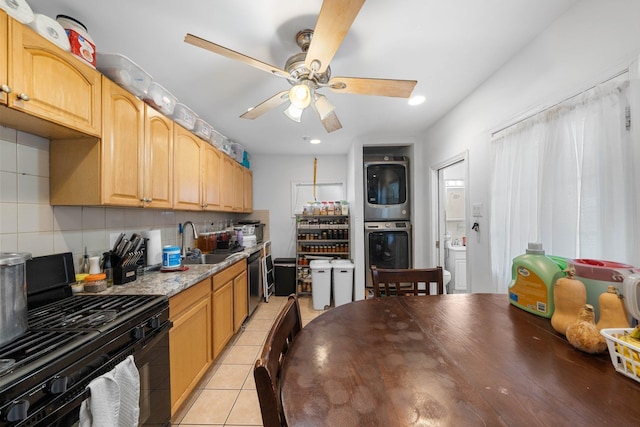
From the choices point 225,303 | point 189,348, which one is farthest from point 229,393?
point 225,303

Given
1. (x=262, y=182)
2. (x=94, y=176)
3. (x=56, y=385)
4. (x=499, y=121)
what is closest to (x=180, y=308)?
(x=56, y=385)

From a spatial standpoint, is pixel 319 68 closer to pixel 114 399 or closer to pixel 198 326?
pixel 114 399

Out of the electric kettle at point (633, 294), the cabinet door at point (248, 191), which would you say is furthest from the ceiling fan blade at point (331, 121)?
the cabinet door at point (248, 191)

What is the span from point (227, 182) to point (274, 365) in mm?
2957

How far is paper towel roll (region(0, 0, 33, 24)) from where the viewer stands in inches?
39.1

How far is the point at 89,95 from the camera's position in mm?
1364

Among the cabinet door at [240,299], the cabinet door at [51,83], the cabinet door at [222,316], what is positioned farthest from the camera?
the cabinet door at [240,299]

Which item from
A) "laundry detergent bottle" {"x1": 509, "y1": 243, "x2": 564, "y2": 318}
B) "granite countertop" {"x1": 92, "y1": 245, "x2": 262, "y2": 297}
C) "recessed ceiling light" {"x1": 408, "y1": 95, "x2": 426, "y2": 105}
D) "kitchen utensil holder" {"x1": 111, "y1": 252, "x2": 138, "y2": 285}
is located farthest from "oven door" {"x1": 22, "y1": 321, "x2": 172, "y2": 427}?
"recessed ceiling light" {"x1": 408, "y1": 95, "x2": 426, "y2": 105}

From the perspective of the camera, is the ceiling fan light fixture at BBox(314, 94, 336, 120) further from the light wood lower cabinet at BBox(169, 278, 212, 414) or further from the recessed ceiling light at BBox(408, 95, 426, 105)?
the light wood lower cabinet at BBox(169, 278, 212, 414)

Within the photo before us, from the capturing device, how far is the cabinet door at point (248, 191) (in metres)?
3.93

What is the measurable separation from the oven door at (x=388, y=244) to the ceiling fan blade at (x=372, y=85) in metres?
2.27

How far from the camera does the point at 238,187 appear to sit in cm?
364

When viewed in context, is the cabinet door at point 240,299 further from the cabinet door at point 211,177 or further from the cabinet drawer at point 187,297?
the cabinet door at point 211,177

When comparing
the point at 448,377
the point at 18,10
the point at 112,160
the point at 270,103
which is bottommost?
the point at 448,377
